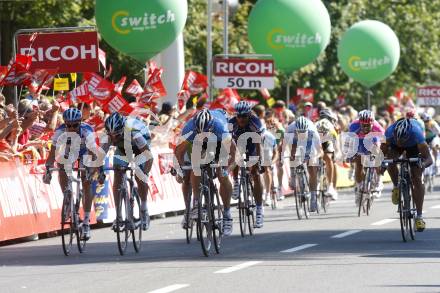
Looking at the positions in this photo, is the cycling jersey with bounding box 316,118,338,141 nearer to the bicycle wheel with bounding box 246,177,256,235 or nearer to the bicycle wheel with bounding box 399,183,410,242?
the bicycle wheel with bounding box 246,177,256,235

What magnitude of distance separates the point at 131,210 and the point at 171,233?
3019 mm

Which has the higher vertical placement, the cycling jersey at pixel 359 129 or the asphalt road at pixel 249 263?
the cycling jersey at pixel 359 129

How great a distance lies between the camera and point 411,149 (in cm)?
1673

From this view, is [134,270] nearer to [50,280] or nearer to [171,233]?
[50,280]

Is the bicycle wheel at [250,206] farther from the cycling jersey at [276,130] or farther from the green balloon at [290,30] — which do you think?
the green balloon at [290,30]

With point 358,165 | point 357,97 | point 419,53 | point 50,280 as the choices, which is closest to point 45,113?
point 358,165

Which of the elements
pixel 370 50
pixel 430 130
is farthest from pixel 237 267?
pixel 370 50

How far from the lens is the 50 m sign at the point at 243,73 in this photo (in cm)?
2652

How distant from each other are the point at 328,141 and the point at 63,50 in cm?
575

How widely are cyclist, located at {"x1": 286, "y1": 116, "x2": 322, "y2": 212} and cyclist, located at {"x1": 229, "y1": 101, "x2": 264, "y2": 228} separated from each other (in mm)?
3029

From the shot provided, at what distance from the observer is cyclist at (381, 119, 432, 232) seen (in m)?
16.4

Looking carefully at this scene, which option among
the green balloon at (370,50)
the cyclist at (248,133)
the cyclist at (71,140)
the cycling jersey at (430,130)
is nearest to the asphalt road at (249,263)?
the cyclist at (248,133)

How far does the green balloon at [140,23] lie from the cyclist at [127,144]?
520 cm

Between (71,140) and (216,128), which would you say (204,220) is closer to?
(216,128)
